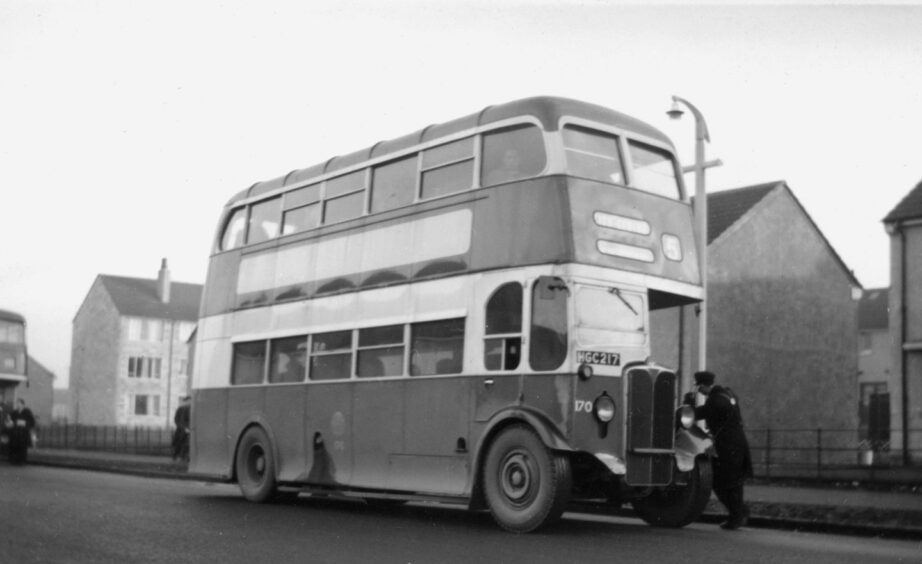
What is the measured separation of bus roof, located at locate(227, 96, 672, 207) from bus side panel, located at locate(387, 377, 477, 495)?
2939 mm

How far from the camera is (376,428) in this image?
14258 mm

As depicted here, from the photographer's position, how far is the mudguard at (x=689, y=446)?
488 inches

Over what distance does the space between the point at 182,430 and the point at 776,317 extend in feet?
61.0

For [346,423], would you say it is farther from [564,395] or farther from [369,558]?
[369,558]

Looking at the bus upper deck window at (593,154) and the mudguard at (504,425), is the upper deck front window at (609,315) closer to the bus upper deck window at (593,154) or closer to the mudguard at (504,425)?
the mudguard at (504,425)

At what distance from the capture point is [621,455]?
11.7m

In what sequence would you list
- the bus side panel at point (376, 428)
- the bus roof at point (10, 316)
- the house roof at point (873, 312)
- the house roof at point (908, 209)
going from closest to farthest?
the bus side panel at point (376, 428) < the house roof at point (908, 209) < the bus roof at point (10, 316) < the house roof at point (873, 312)

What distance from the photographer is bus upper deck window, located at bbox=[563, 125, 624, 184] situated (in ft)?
40.8

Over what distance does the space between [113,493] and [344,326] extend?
4761mm

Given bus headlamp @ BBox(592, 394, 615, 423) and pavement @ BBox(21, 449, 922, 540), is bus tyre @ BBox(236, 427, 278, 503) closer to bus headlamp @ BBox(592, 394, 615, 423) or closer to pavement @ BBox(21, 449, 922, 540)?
pavement @ BBox(21, 449, 922, 540)

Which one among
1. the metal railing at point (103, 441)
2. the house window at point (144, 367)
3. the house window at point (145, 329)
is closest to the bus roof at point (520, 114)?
the metal railing at point (103, 441)

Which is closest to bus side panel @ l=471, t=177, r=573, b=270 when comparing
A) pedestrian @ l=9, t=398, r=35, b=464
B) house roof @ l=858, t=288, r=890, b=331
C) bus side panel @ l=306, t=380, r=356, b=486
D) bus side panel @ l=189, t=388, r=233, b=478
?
bus side panel @ l=306, t=380, r=356, b=486

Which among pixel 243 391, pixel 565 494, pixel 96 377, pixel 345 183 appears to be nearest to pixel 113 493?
pixel 243 391

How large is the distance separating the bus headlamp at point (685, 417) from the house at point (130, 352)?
75.6 meters
